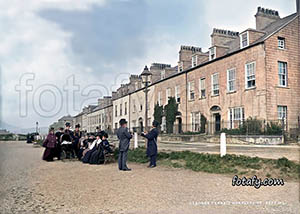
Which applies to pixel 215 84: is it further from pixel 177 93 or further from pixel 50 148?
pixel 50 148

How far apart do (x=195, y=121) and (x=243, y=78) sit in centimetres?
711

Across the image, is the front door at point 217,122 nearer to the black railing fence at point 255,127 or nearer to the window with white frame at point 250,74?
the black railing fence at point 255,127

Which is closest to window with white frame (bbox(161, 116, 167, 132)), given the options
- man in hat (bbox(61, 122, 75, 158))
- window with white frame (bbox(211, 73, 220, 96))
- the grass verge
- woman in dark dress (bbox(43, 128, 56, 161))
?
window with white frame (bbox(211, 73, 220, 96))

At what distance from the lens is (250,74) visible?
71.9 feet

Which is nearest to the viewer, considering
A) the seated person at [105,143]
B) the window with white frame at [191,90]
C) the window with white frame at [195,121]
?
the seated person at [105,143]

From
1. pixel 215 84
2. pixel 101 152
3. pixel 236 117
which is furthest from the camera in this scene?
pixel 215 84

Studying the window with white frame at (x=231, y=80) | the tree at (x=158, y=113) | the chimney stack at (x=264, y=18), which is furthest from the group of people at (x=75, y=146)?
the tree at (x=158, y=113)

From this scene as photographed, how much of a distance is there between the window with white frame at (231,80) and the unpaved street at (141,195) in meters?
16.9

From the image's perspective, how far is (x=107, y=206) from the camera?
A: 16.0 ft

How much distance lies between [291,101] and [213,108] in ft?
21.2

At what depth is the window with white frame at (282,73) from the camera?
21.2 metres

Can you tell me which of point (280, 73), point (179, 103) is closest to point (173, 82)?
point (179, 103)

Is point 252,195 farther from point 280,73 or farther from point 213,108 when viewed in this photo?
point 213,108

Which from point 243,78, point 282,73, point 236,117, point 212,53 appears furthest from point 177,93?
point 282,73
